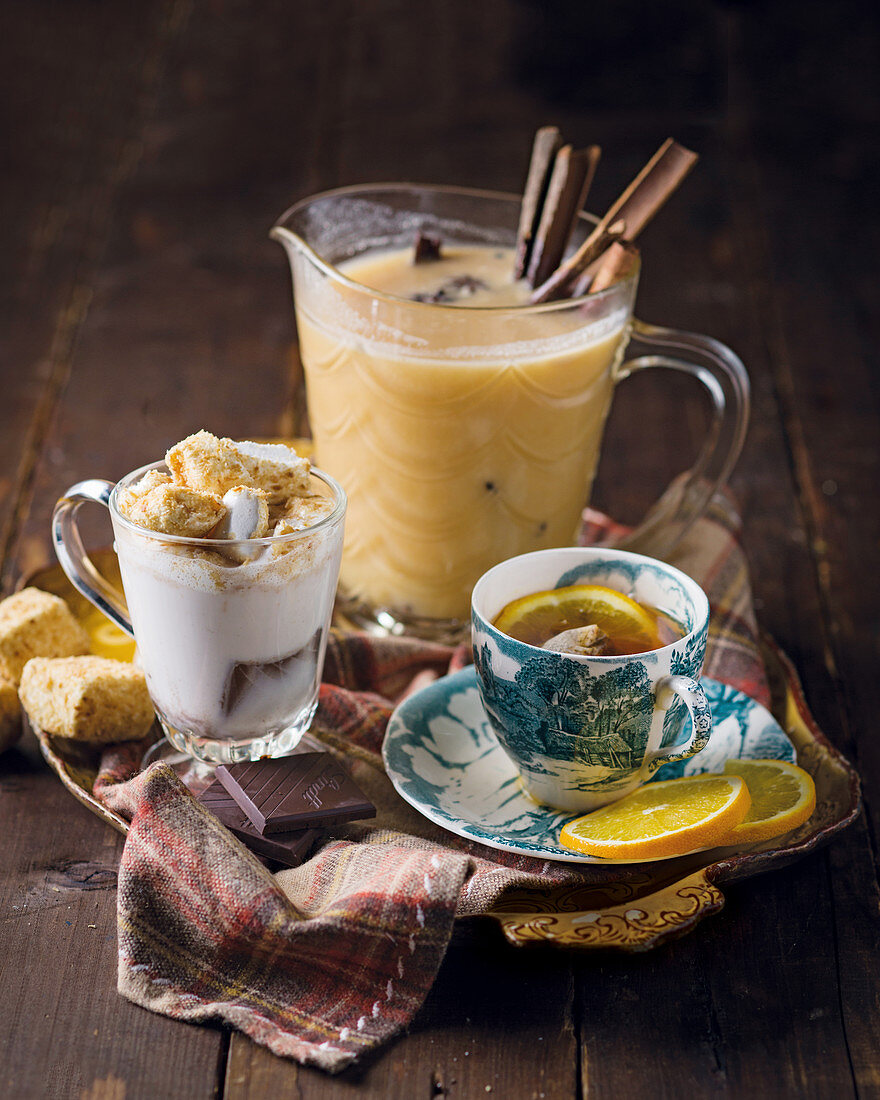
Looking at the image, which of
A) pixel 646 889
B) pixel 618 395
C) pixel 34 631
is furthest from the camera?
pixel 618 395

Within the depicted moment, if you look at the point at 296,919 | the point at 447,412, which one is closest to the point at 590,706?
the point at 296,919

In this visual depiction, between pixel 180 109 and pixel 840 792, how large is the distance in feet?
9.13

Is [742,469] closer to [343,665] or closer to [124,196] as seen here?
[343,665]

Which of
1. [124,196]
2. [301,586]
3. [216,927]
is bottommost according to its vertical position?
[124,196]

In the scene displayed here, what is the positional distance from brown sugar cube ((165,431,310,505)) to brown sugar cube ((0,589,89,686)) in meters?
0.28

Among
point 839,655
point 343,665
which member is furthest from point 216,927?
point 839,655

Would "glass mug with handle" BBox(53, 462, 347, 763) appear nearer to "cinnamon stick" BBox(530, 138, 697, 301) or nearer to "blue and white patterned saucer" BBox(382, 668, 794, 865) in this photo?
"blue and white patterned saucer" BBox(382, 668, 794, 865)

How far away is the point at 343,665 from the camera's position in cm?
131

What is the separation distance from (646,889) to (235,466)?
49 cm

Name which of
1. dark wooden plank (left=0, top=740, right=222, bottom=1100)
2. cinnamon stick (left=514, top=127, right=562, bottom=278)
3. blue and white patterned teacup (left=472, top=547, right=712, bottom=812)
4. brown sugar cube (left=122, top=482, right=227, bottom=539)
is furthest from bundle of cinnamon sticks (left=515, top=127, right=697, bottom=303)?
dark wooden plank (left=0, top=740, right=222, bottom=1100)

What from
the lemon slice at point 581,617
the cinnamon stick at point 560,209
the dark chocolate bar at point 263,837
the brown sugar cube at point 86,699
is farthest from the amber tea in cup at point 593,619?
the cinnamon stick at point 560,209

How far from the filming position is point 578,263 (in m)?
1.31

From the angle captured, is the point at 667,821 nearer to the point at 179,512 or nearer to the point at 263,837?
the point at 263,837

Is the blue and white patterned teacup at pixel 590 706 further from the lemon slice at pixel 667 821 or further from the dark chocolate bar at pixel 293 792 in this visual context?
the dark chocolate bar at pixel 293 792
